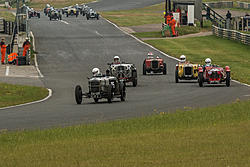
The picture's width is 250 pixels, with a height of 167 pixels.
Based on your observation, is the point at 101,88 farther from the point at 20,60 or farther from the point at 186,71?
the point at 20,60

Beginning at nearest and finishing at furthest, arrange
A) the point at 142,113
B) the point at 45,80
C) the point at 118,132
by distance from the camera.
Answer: the point at 118,132 < the point at 142,113 < the point at 45,80

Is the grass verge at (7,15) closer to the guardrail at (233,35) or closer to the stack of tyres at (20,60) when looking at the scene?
the guardrail at (233,35)

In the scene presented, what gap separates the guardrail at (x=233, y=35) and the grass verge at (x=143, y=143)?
4078 cm

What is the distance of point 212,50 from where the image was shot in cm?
5844

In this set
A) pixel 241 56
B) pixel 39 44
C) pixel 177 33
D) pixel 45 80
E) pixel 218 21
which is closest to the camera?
pixel 45 80

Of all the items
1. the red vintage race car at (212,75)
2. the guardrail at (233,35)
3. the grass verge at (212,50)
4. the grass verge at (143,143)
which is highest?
the grass verge at (143,143)

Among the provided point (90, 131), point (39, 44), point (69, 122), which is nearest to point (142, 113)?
point (69, 122)

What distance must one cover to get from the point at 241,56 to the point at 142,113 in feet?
105

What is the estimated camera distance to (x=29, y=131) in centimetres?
1920

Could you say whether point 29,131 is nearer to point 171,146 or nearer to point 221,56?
point 171,146

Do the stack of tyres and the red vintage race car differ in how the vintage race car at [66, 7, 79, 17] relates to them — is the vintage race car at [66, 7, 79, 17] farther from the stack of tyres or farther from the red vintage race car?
the red vintage race car

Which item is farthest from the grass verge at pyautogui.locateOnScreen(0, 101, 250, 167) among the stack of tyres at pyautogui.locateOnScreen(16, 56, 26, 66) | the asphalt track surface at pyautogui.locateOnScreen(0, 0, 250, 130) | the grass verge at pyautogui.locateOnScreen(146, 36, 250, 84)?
the stack of tyres at pyautogui.locateOnScreen(16, 56, 26, 66)

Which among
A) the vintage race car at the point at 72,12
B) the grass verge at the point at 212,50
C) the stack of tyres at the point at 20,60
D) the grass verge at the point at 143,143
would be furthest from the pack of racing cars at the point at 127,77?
the vintage race car at the point at 72,12

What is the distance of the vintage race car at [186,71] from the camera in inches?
1382
